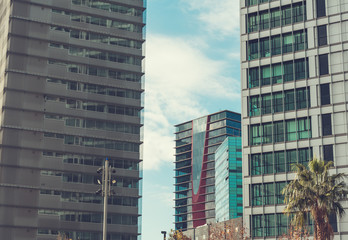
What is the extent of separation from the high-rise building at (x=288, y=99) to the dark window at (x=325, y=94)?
0.42 feet

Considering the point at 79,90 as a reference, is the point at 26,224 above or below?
below

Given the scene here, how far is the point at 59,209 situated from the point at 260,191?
49285 mm

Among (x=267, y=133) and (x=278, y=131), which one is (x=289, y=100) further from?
(x=267, y=133)

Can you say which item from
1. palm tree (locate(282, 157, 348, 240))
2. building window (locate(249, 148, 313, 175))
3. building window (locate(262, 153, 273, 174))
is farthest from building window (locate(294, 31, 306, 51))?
palm tree (locate(282, 157, 348, 240))

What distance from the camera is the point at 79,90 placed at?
392 feet

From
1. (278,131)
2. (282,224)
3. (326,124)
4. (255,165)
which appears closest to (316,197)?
(282,224)

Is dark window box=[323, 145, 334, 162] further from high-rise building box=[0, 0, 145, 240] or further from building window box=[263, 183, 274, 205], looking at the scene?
high-rise building box=[0, 0, 145, 240]

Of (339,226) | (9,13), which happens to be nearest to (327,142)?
(339,226)

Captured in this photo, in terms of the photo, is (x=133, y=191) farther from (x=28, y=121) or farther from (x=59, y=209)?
(x=28, y=121)

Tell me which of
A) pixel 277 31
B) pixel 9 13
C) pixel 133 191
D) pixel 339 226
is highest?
pixel 9 13

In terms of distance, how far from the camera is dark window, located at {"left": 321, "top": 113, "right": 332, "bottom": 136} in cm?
7512

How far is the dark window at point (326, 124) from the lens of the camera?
75.1 meters

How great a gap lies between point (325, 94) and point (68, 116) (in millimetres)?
57653

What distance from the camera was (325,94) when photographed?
251ft
